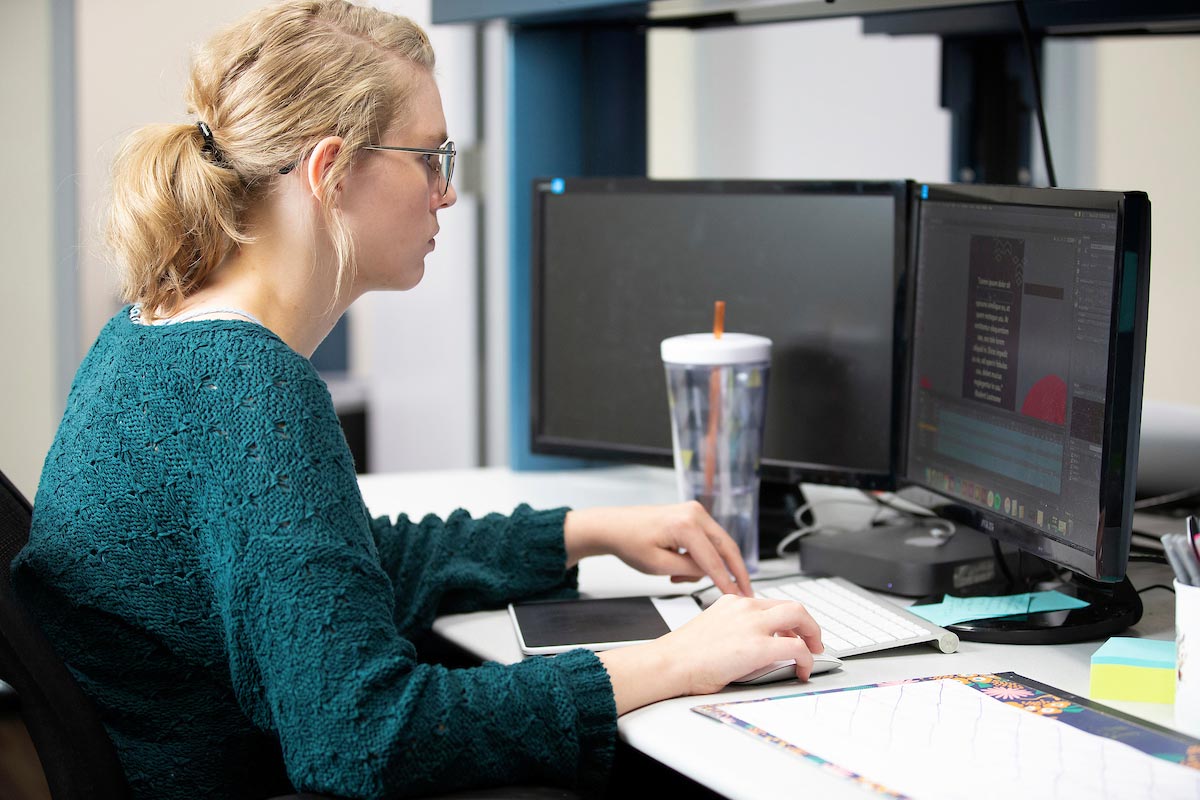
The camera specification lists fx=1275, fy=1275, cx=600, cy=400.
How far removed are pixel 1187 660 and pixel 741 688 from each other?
0.33 m

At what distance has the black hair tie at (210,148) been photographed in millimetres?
1097

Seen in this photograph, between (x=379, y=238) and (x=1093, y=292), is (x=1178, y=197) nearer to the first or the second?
(x=1093, y=292)

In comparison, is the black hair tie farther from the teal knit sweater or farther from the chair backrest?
the chair backrest

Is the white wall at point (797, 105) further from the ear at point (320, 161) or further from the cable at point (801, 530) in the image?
the ear at point (320, 161)

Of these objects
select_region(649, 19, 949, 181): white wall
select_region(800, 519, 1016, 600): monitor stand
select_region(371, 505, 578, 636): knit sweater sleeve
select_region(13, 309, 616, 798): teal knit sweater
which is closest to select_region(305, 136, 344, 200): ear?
select_region(13, 309, 616, 798): teal knit sweater

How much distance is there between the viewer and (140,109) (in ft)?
9.80

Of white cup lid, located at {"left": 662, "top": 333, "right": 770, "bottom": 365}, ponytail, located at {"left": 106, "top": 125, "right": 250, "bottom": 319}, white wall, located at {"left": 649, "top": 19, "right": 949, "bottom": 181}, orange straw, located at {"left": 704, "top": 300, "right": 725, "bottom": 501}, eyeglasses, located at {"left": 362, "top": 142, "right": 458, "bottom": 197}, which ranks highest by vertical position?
white wall, located at {"left": 649, "top": 19, "right": 949, "bottom": 181}

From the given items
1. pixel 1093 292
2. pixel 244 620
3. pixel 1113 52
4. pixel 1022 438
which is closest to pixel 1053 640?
pixel 1022 438

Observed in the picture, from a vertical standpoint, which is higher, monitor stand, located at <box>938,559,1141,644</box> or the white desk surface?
monitor stand, located at <box>938,559,1141,644</box>

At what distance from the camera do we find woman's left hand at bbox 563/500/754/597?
4.12 ft

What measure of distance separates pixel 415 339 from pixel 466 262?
29 cm

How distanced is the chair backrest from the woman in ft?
0.25

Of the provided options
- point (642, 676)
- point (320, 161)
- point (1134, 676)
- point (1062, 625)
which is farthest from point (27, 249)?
point (1134, 676)

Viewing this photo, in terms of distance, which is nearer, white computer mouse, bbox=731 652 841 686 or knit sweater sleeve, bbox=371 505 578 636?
white computer mouse, bbox=731 652 841 686
